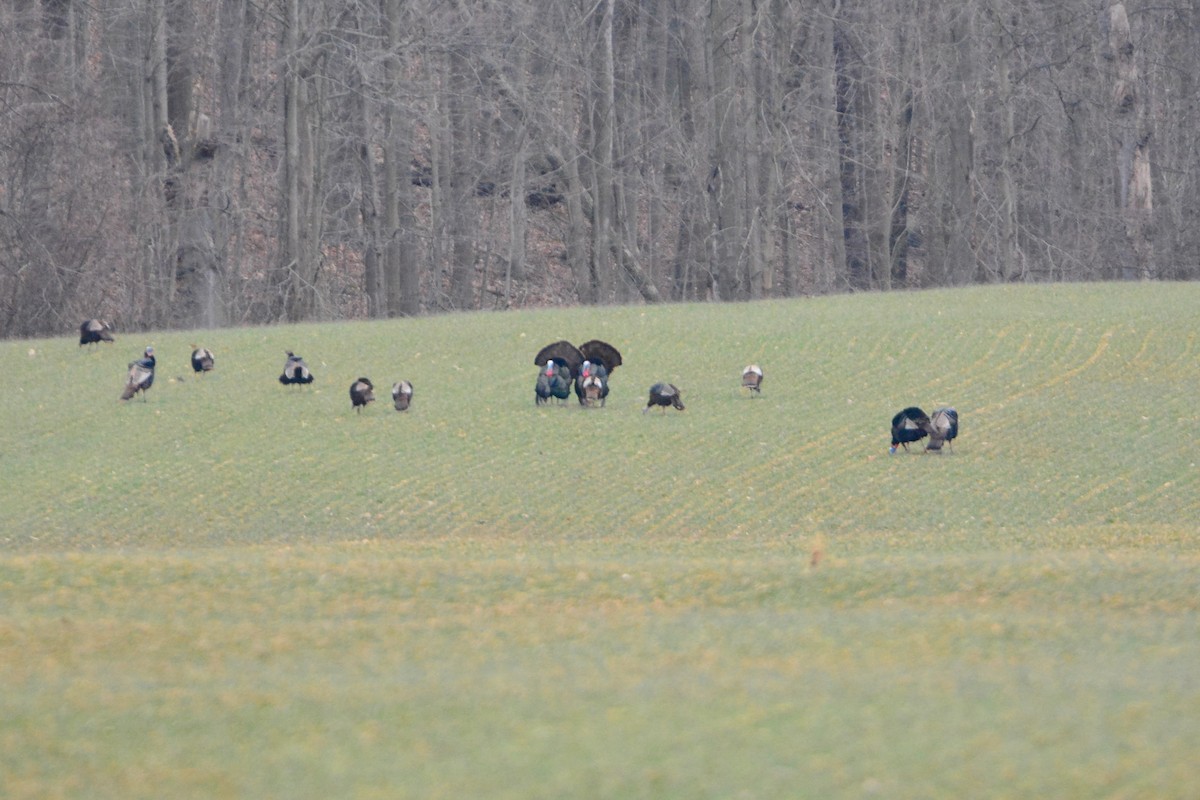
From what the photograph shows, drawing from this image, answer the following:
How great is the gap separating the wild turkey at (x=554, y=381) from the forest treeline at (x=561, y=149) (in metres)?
18.7

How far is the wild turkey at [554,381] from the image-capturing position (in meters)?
22.8

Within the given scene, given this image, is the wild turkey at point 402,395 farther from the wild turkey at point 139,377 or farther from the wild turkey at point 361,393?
the wild turkey at point 139,377

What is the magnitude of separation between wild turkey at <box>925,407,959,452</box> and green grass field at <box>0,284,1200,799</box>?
29 cm

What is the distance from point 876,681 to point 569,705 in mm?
1635

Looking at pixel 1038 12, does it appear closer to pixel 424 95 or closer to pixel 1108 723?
pixel 424 95

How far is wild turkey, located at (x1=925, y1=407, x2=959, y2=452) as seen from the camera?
19.5 m

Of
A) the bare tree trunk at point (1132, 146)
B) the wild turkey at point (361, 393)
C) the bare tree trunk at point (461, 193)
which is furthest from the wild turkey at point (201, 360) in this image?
the bare tree trunk at point (461, 193)

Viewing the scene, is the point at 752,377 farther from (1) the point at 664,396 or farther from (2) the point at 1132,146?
(2) the point at 1132,146

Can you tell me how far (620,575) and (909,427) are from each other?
889cm

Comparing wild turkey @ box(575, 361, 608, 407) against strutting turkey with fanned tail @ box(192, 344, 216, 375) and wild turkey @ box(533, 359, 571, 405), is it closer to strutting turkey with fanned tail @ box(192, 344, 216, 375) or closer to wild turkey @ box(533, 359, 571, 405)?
wild turkey @ box(533, 359, 571, 405)

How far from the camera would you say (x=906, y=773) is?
6160mm

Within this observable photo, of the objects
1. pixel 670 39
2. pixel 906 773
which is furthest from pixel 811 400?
pixel 670 39

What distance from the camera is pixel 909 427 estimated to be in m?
19.6

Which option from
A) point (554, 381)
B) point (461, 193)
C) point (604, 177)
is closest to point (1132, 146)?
point (604, 177)
